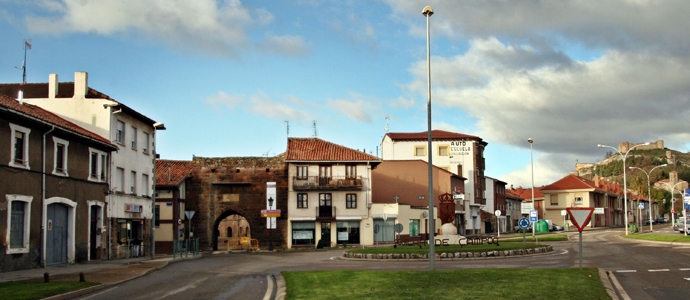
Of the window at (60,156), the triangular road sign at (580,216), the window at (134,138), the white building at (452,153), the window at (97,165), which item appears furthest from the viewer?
the white building at (452,153)

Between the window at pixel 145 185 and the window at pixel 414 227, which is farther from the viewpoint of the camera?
the window at pixel 414 227

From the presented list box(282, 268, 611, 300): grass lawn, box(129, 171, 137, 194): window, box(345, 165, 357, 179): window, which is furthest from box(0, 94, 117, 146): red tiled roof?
box(345, 165, 357, 179): window

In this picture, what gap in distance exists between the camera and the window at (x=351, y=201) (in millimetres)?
54969

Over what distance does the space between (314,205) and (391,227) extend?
7.47m

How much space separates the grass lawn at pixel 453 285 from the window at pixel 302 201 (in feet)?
119

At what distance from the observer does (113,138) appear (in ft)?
117

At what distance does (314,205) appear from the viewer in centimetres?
5462

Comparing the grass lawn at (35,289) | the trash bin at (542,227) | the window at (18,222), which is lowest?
the trash bin at (542,227)

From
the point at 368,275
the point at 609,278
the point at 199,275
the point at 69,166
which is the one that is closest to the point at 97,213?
the point at 69,166

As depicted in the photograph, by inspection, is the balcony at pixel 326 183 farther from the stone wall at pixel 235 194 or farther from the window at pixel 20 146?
the window at pixel 20 146

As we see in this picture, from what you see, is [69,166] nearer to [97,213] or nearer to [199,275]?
[97,213]

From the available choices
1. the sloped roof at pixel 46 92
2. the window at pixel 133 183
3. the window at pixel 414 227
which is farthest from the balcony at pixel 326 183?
the sloped roof at pixel 46 92

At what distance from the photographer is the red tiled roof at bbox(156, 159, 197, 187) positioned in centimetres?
4944

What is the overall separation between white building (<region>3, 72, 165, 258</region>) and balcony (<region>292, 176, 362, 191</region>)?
1690 cm
